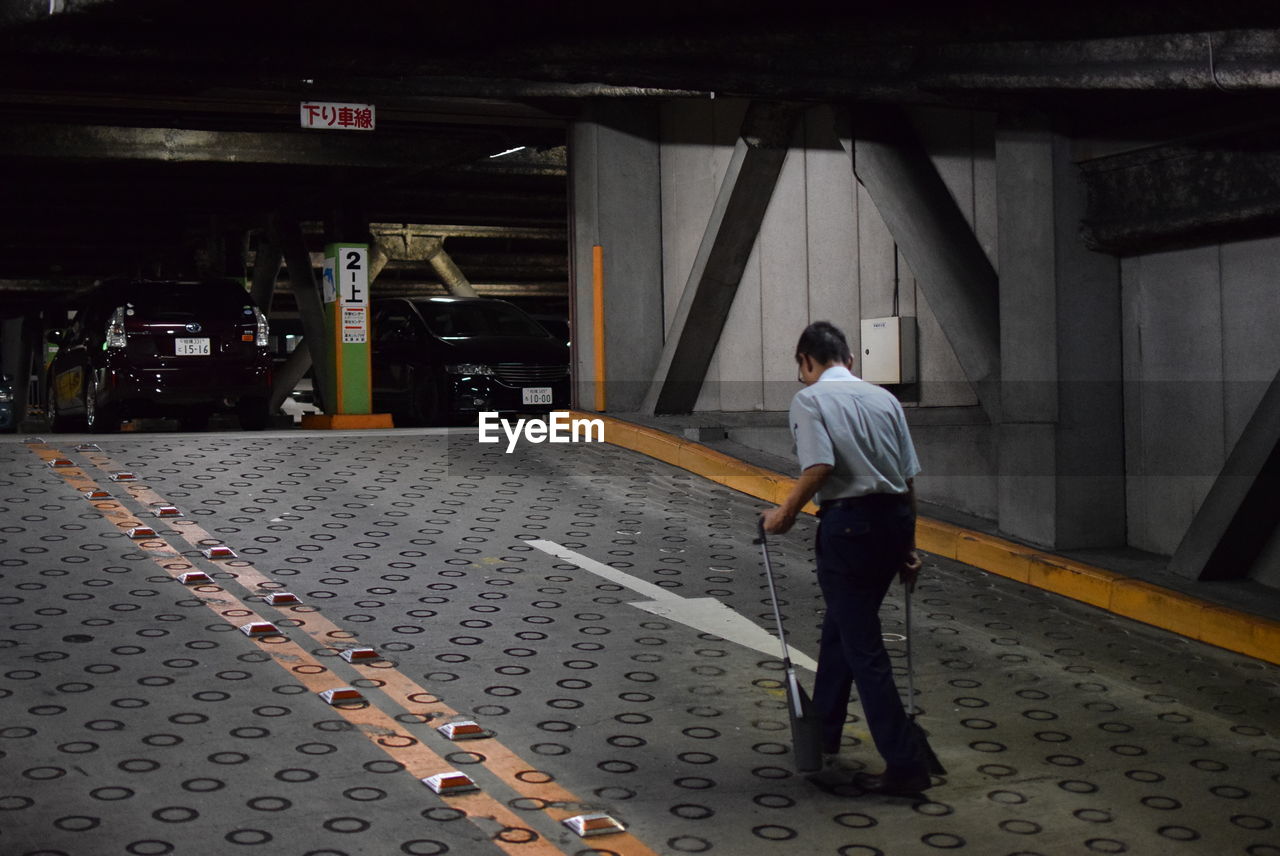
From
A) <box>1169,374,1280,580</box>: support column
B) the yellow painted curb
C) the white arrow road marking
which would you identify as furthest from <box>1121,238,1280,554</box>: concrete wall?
the white arrow road marking

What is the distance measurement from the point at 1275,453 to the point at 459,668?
440 cm

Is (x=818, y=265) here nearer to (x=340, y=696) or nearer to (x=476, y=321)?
(x=476, y=321)

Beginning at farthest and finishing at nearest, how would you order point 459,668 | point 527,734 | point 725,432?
point 725,432 < point 459,668 < point 527,734

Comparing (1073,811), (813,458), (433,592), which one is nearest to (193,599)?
(433,592)

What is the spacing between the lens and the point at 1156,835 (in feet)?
14.8

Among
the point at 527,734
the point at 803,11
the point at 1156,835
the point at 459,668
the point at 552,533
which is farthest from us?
the point at 552,533

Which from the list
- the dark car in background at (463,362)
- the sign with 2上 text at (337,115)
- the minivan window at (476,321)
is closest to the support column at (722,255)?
the dark car in background at (463,362)

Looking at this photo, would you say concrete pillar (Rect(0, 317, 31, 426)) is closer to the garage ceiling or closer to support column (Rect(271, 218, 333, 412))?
support column (Rect(271, 218, 333, 412))

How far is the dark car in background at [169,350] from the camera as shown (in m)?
14.9

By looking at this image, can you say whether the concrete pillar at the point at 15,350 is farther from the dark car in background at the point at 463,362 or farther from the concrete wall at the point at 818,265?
the concrete wall at the point at 818,265

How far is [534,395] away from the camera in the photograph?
56.2 feet

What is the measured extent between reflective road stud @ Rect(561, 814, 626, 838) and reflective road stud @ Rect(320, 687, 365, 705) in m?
1.53

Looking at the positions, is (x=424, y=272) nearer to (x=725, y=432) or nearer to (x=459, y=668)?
(x=725, y=432)

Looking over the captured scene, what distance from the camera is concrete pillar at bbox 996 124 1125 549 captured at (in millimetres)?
8711
